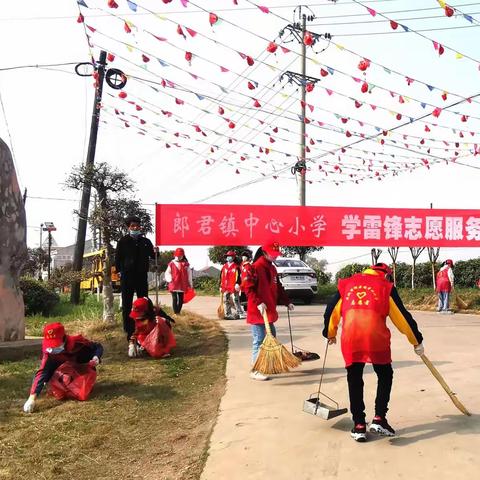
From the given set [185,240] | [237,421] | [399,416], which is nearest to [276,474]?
[237,421]

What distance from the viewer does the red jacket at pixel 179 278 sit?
463 inches

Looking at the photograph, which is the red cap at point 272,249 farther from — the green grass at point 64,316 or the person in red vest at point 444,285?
the person in red vest at point 444,285

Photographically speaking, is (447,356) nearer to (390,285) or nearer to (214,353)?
(214,353)

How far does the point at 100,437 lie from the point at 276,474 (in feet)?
6.19

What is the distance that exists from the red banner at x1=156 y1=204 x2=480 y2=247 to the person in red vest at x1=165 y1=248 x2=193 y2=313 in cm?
59

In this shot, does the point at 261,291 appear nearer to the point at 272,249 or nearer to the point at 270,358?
the point at 272,249

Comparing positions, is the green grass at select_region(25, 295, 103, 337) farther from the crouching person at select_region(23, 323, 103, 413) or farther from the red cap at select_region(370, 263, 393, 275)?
the red cap at select_region(370, 263, 393, 275)

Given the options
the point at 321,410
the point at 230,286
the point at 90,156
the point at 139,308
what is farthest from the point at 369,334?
the point at 90,156

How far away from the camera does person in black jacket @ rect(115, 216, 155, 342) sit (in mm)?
8047

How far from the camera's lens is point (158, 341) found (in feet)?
25.4

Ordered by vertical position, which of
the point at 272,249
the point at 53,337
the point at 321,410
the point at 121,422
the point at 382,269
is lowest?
the point at 121,422

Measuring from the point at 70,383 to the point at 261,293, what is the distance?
7.67ft

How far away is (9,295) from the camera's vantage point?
8656mm

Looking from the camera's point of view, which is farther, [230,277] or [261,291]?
[230,277]
